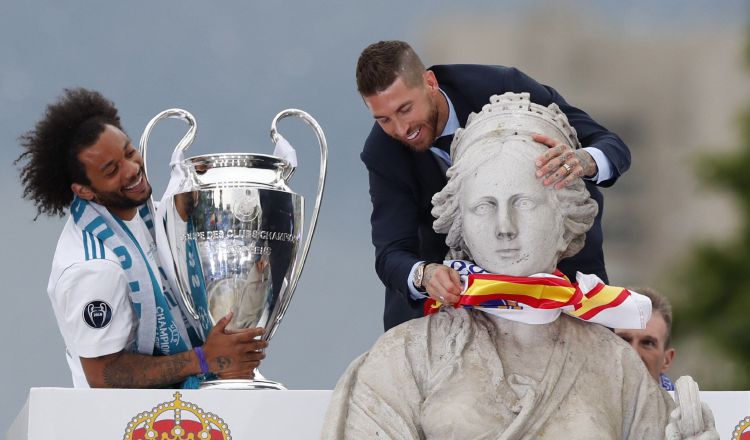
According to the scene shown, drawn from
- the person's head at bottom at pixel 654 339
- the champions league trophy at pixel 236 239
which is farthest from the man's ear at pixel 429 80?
the person's head at bottom at pixel 654 339

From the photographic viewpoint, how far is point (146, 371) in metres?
4.32

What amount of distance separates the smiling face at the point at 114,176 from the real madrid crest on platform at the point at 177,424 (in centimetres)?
94

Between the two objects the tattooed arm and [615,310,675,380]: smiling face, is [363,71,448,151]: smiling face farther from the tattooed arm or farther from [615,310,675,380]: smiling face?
[615,310,675,380]: smiling face

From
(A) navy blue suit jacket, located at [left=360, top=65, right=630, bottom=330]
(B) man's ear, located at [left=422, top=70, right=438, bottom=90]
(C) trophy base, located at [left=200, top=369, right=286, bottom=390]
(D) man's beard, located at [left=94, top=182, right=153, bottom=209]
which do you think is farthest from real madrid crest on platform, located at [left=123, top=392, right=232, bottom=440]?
(B) man's ear, located at [left=422, top=70, right=438, bottom=90]

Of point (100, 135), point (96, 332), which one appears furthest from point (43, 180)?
point (96, 332)

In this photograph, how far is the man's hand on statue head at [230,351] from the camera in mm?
4242

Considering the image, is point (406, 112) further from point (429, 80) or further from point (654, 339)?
point (654, 339)

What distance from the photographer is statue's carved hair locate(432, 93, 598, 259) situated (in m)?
3.61

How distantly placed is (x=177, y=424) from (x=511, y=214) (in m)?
1.01

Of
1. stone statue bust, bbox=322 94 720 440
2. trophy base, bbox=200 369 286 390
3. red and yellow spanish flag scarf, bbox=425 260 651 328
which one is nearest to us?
stone statue bust, bbox=322 94 720 440

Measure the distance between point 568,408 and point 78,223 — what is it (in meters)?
1.76

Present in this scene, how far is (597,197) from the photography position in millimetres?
4375

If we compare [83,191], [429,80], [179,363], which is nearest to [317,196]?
[429,80]

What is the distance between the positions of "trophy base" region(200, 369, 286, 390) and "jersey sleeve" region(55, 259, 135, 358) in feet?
1.05
